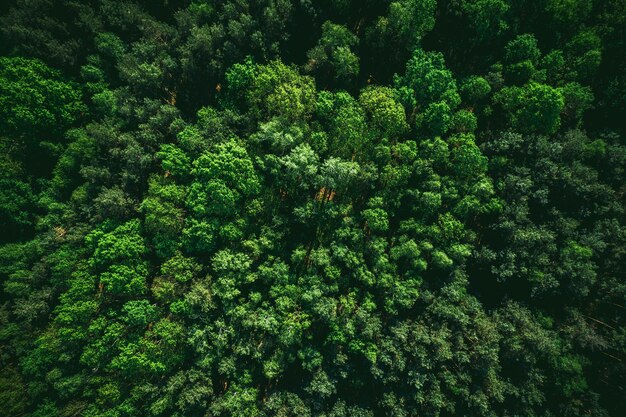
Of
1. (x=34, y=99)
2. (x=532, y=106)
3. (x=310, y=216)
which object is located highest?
(x=532, y=106)

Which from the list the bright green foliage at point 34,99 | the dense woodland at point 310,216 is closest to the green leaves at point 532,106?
the dense woodland at point 310,216

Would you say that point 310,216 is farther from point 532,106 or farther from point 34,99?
point 34,99

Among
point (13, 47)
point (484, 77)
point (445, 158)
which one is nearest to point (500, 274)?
point (445, 158)

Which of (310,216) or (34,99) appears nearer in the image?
(310,216)

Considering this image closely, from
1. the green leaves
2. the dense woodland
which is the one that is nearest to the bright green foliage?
the dense woodland

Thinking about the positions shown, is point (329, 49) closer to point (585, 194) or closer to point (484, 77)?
point (484, 77)

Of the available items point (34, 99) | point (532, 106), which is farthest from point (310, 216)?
point (34, 99)

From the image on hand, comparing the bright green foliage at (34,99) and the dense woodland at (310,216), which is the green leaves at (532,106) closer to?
the dense woodland at (310,216)

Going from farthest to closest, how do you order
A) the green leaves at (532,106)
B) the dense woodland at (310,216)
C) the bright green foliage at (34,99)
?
1. the bright green foliage at (34,99)
2. the green leaves at (532,106)
3. the dense woodland at (310,216)
